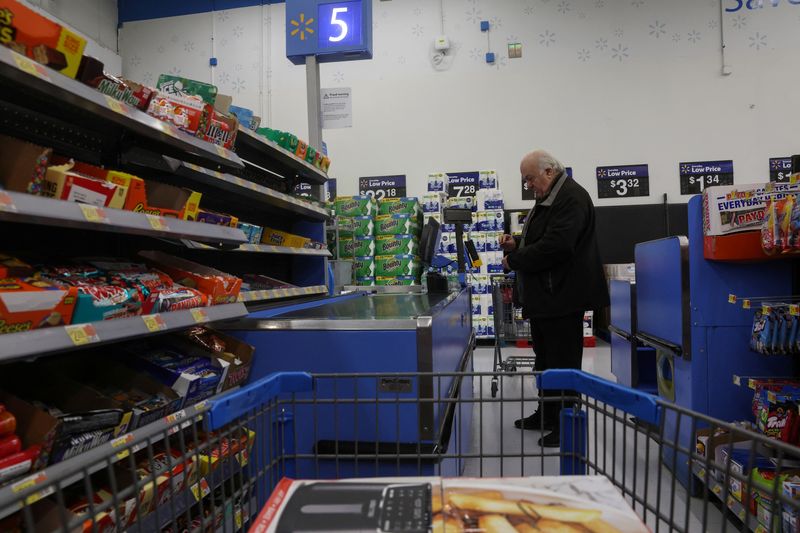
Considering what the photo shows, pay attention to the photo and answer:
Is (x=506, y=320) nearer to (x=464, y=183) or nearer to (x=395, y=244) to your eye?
(x=395, y=244)

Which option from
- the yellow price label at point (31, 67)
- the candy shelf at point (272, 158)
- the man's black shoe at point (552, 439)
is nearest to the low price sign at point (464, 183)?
the candy shelf at point (272, 158)

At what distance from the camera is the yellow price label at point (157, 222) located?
1478mm

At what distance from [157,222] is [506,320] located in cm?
494

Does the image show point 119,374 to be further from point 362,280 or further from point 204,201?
point 362,280

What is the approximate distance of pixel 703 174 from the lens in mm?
7422

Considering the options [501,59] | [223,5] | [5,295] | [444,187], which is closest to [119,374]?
[5,295]

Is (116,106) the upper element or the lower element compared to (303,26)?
lower

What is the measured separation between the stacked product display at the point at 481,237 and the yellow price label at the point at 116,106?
17.6 feet

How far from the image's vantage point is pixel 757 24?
7.30m

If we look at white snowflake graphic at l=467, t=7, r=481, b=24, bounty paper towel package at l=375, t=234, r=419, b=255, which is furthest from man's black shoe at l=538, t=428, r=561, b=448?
white snowflake graphic at l=467, t=7, r=481, b=24

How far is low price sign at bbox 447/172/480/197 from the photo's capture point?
7.71 m

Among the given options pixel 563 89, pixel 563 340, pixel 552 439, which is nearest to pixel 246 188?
pixel 563 340

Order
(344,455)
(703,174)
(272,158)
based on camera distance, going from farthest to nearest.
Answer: (703,174) → (272,158) → (344,455)

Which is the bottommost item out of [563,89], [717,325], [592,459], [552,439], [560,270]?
[592,459]
